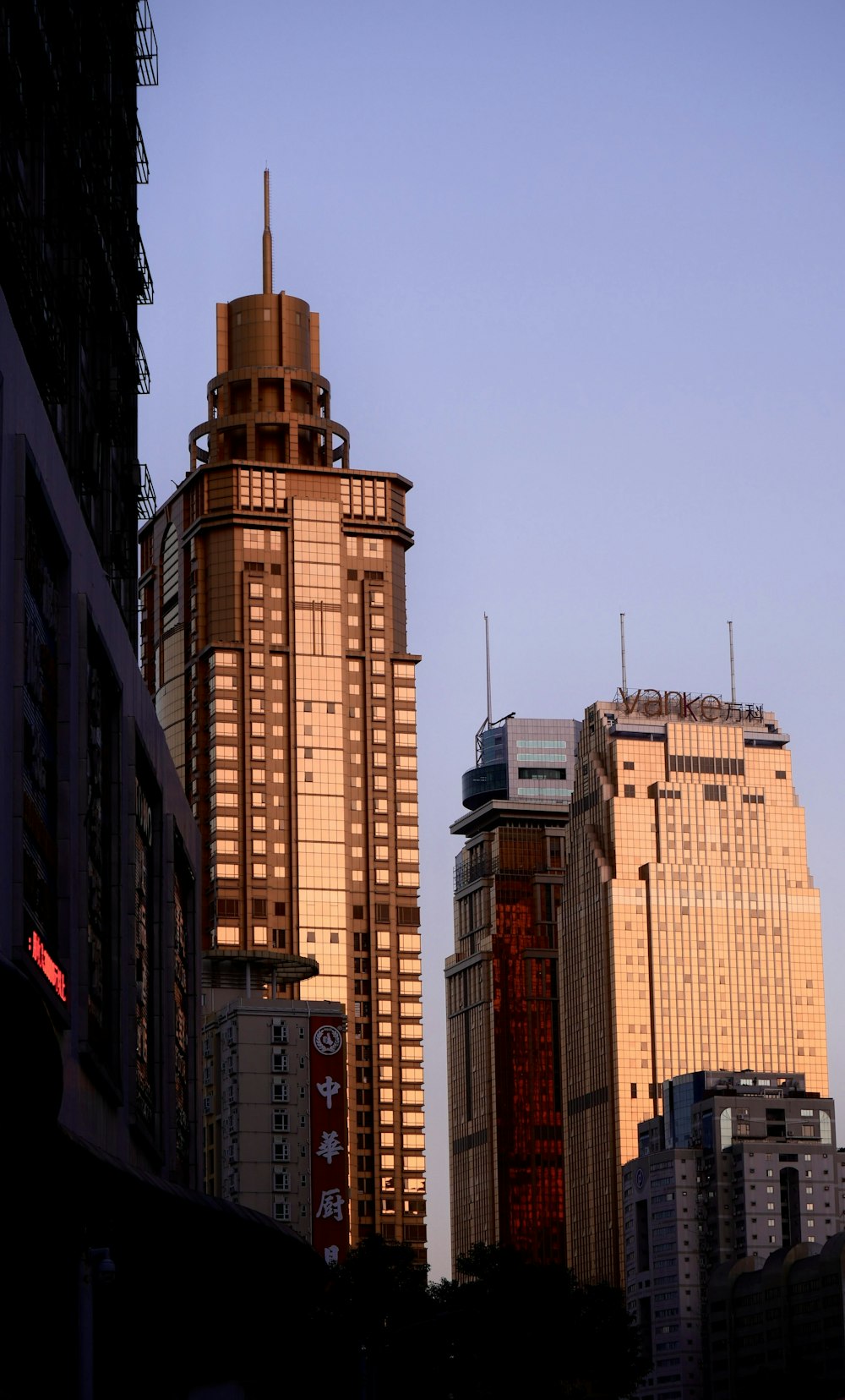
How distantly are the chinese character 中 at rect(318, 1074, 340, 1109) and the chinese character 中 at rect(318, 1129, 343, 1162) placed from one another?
2.55m

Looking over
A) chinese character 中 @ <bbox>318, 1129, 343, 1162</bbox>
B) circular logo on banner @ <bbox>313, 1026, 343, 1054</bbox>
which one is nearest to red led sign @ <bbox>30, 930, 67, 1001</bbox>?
chinese character 中 @ <bbox>318, 1129, 343, 1162</bbox>

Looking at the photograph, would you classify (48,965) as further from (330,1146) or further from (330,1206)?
(330,1146)

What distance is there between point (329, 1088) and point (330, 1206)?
10.0 metres

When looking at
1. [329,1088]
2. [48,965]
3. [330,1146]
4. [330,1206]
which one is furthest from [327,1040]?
[48,965]

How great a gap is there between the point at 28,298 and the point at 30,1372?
36.8m

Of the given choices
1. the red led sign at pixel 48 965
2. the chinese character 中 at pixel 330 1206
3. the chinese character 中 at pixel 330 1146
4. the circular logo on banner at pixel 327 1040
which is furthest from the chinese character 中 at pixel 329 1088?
the red led sign at pixel 48 965

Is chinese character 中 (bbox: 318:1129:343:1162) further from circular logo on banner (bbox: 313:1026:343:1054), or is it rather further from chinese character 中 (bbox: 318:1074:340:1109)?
circular logo on banner (bbox: 313:1026:343:1054)


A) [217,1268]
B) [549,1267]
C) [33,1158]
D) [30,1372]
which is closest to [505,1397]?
[549,1267]

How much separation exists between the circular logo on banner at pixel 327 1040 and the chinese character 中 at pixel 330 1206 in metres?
11.5

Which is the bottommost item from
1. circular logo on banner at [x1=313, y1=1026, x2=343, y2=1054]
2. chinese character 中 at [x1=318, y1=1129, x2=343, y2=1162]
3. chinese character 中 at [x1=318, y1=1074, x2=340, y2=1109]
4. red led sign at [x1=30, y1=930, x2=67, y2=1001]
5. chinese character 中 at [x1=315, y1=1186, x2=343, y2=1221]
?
red led sign at [x1=30, y1=930, x2=67, y2=1001]

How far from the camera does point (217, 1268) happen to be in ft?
196

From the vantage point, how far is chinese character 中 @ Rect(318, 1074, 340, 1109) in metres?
194

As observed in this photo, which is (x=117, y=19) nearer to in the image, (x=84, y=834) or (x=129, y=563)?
(x=129, y=563)

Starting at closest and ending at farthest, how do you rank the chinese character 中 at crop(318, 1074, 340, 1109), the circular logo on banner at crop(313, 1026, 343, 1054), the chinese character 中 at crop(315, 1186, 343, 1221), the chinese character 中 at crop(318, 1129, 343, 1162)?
the chinese character 中 at crop(315, 1186, 343, 1221) < the chinese character 中 at crop(318, 1129, 343, 1162) < the chinese character 中 at crop(318, 1074, 340, 1109) < the circular logo on banner at crop(313, 1026, 343, 1054)
